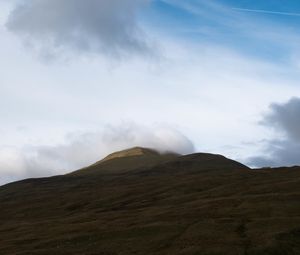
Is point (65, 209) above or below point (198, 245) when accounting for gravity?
above

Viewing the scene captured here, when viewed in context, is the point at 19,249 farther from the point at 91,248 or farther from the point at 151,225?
the point at 151,225

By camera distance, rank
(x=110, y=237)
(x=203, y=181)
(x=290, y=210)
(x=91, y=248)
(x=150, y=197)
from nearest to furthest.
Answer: (x=91, y=248), (x=110, y=237), (x=290, y=210), (x=150, y=197), (x=203, y=181)

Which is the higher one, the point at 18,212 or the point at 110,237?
the point at 18,212

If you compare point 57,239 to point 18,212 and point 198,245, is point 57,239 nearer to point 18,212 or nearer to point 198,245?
point 198,245

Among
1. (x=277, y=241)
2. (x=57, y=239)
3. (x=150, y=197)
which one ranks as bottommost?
(x=277, y=241)

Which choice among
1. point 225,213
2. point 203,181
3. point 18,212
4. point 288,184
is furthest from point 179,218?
point 18,212

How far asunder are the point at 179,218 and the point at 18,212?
98476 millimetres

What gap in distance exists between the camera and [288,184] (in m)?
123

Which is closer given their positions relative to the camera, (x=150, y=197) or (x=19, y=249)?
(x=19, y=249)

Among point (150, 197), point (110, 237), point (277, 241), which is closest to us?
point (277, 241)

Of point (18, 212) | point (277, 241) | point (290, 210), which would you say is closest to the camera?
point (277, 241)

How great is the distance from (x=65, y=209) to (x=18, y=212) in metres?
20.8

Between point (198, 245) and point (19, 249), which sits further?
point (19, 249)

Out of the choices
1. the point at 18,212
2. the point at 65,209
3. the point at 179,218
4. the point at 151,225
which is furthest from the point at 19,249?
the point at 18,212
